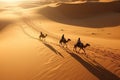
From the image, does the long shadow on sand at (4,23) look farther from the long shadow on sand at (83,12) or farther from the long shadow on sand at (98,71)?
the long shadow on sand at (98,71)

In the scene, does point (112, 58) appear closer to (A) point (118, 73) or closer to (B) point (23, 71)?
(A) point (118, 73)

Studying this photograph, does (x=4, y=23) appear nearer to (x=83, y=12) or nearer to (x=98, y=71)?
(x=83, y=12)

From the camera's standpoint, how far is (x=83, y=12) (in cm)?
3012

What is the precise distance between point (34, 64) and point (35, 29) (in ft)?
37.5

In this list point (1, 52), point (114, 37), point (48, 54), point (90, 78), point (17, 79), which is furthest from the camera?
point (114, 37)

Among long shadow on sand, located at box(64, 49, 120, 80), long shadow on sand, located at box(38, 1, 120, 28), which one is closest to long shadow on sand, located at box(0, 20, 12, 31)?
long shadow on sand, located at box(38, 1, 120, 28)

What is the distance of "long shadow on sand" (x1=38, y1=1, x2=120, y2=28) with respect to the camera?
2819 cm

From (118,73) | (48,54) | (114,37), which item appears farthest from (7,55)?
(114,37)

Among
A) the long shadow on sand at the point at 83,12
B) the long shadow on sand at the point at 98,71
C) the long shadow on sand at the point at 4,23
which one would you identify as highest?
the long shadow on sand at the point at 83,12

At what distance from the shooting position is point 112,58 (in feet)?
34.6

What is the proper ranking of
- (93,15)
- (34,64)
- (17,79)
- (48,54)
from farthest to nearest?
(93,15) → (48,54) → (34,64) → (17,79)

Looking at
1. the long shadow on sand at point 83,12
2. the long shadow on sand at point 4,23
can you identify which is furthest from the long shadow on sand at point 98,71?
the long shadow on sand at point 83,12

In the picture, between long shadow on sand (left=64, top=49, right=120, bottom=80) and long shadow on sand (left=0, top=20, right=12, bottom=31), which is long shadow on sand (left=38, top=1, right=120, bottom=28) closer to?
long shadow on sand (left=0, top=20, right=12, bottom=31)

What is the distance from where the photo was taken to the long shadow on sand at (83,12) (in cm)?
2819
